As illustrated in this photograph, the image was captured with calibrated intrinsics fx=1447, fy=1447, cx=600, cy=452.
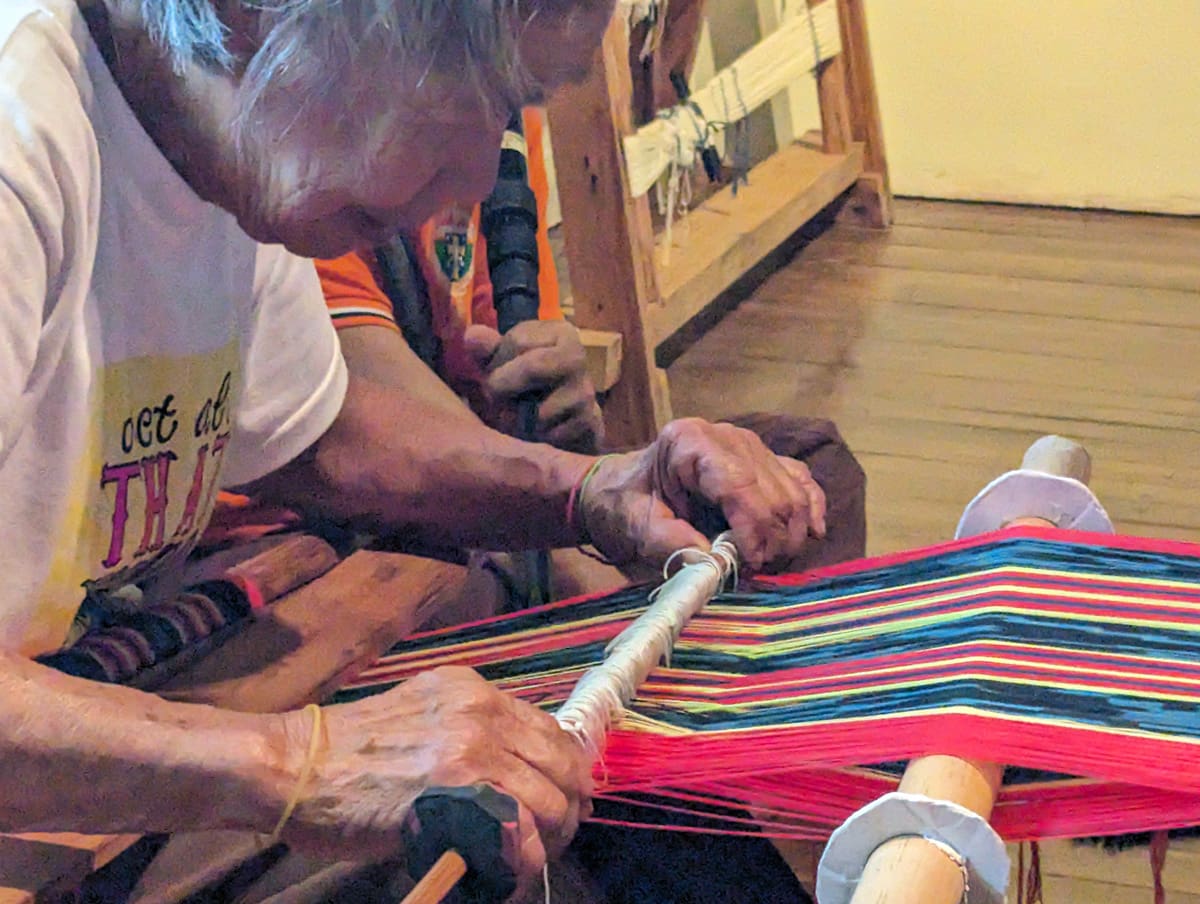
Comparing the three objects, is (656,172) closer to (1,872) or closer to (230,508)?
(230,508)

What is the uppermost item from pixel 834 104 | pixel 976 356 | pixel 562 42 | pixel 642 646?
pixel 562 42

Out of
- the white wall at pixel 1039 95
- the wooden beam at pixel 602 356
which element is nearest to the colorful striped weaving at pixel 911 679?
the wooden beam at pixel 602 356

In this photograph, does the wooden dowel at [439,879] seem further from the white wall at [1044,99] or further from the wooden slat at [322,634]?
the white wall at [1044,99]

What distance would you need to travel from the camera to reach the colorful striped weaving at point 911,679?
78 centimetres

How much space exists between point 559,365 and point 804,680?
0.66 m

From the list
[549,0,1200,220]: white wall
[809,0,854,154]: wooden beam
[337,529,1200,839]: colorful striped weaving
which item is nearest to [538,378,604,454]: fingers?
[337,529,1200,839]: colorful striped weaving

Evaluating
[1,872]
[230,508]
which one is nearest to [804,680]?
[1,872]

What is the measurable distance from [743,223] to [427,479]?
7.56ft

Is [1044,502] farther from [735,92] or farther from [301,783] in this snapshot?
[735,92]

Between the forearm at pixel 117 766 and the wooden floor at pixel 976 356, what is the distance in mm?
1740

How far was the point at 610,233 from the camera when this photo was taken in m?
2.56

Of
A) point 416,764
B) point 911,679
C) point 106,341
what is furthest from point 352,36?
point 911,679

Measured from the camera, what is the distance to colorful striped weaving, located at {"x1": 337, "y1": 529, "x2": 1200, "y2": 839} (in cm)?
78

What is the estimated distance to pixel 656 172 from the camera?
8.92 ft
